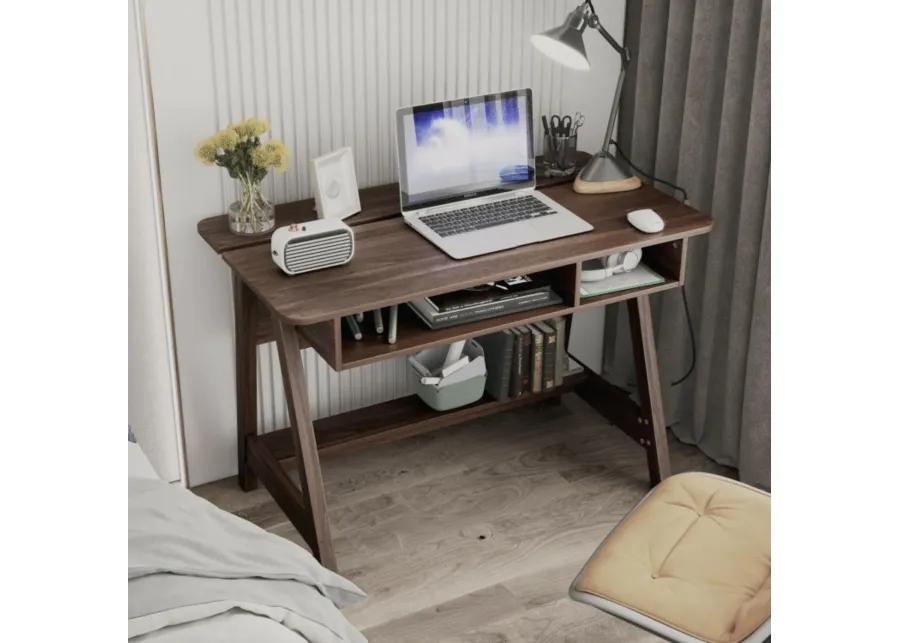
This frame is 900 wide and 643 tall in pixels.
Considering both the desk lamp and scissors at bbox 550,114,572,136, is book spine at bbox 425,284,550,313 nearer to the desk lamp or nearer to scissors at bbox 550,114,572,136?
the desk lamp

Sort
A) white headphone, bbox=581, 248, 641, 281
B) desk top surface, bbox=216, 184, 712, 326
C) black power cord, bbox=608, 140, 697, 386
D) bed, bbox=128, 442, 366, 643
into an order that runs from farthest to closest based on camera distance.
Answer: black power cord, bbox=608, 140, 697, 386
white headphone, bbox=581, 248, 641, 281
desk top surface, bbox=216, 184, 712, 326
bed, bbox=128, 442, 366, 643

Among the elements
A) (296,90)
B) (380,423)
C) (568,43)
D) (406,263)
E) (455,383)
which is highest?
(568,43)

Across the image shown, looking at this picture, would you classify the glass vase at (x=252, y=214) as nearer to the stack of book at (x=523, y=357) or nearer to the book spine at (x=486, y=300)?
the book spine at (x=486, y=300)

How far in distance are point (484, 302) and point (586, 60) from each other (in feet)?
2.01

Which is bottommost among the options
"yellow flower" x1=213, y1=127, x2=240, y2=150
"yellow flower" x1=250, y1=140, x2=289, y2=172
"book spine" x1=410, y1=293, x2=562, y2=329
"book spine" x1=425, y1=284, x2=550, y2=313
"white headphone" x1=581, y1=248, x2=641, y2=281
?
"book spine" x1=410, y1=293, x2=562, y2=329

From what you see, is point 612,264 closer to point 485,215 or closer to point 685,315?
point 485,215

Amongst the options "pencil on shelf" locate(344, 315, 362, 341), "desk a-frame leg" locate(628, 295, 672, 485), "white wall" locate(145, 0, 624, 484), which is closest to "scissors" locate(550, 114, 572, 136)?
"white wall" locate(145, 0, 624, 484)

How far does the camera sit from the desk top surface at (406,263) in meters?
2.11

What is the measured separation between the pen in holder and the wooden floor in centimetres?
79

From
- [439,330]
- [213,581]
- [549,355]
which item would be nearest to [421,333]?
[439,330]

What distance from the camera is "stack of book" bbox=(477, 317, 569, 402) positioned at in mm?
2789

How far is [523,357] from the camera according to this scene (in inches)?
111

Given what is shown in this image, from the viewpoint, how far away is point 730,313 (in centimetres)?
275
